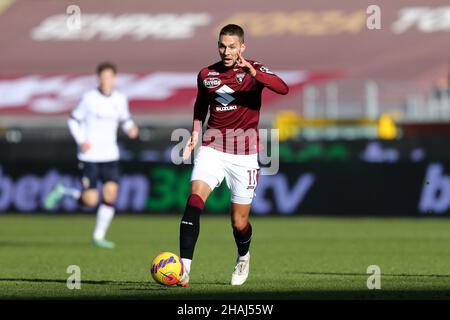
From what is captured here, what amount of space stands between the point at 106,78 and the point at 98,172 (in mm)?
1363

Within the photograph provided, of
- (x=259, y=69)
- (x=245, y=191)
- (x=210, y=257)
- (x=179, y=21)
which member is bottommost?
(x=210, y=257)

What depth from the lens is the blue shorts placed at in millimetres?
16656

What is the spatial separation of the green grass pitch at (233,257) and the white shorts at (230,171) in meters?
0.87

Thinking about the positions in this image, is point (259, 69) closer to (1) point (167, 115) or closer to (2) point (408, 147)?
(2) point (408, 147)

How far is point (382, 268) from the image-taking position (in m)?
12.8

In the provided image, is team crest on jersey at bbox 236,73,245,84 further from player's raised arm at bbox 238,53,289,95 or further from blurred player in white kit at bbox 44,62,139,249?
blurred player in white kit at bbox 44,62,139,249

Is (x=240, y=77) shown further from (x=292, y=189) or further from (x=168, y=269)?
(x=292, y=189)

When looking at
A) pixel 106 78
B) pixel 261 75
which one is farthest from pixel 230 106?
pixel 106 78

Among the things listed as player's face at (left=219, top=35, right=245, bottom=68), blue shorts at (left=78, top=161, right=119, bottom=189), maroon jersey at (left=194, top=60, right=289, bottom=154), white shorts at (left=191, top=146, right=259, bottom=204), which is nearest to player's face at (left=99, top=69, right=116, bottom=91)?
blue shorts at (left=78, top=161, right=119, bottom=189)

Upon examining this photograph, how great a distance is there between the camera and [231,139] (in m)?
10.8

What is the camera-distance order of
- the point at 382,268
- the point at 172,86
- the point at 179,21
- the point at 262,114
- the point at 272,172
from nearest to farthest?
the point at 382,268 → the point at 272,172 → the point at 262,114 → the point at 172,86 → the point at 179,21

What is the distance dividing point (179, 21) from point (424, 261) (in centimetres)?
2973
